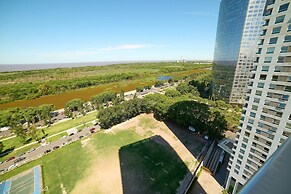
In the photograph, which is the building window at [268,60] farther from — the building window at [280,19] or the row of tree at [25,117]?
the row of tree at [25,117]

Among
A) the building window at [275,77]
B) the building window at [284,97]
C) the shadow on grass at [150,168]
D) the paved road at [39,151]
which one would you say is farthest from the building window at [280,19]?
the paved road at [39,151]

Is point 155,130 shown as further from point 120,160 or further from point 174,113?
point 120,160

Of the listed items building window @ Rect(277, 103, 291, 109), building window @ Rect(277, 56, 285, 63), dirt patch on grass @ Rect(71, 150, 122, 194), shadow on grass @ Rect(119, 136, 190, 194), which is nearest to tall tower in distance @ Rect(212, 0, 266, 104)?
shadow on grass @ Rect(119, 136, 190, 194)

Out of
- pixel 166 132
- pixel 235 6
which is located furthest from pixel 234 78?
pixel 166 132

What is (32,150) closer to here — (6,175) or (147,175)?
(6,175)

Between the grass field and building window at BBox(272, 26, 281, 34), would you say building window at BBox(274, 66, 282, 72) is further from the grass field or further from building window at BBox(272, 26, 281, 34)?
the grass field

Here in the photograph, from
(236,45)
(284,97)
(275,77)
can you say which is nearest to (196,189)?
(284,97)
